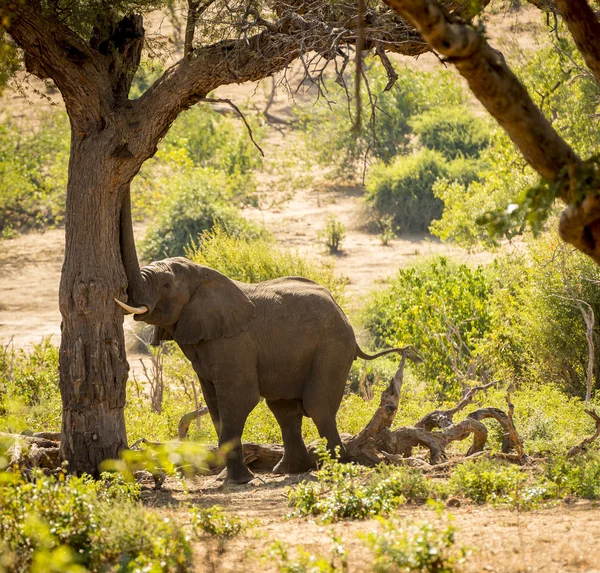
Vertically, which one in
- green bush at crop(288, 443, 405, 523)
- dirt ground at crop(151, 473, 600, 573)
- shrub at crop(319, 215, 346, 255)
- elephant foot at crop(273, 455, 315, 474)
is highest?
shrub at crop(319, 215, 346, 255)

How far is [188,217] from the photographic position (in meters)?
23.3

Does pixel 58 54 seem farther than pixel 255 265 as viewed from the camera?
No

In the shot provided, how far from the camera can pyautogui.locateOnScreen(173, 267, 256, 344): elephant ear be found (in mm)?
9570

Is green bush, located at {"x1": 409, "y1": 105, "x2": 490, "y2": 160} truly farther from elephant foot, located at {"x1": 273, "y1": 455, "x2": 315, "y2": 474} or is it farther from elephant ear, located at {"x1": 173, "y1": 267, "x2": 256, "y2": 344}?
elephant foot, located at {"x1": 273, "y1": 455, "x2": 315, "y2": 474}

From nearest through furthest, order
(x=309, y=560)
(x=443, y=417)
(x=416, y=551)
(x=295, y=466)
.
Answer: (x=416, y=551), (x=309, y=560), (x=443, y=417), (x=295, y=466)

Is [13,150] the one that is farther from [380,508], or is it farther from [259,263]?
[380,508]

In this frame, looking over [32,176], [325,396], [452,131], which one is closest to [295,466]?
[325,396]

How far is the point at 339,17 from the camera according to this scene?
29.7 ft

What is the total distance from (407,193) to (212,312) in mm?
17922

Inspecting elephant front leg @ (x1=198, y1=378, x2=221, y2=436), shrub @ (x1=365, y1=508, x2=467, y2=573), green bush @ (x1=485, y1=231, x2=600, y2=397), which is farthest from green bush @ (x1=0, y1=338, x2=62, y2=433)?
shrub @ (x1=365, y1=508, x2=467, y2=573)

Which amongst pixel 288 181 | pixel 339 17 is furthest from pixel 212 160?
pixel 339 17

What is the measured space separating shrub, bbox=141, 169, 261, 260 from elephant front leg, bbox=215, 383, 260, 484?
13.1 meters

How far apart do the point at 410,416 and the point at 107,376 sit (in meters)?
5.11

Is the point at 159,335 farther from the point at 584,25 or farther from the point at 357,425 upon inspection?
the point at 584,25
